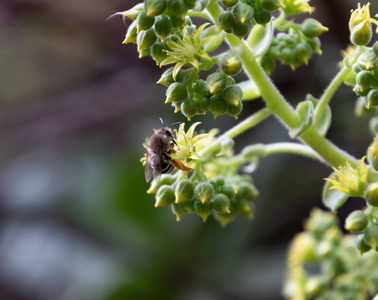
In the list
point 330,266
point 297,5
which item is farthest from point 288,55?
point 330,266

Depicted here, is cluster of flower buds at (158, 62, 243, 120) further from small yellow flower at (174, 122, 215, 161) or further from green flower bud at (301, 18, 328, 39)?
green flower bud at (301, 18, 328, 39)

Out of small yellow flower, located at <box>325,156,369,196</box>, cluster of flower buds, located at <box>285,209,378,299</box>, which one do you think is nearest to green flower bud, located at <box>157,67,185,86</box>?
small yellow flower, located at <box>325,156,369,196</box>

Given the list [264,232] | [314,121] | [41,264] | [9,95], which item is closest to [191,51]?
[314,121]

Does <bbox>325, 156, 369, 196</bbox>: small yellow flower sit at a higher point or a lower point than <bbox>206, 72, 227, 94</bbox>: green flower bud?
lower

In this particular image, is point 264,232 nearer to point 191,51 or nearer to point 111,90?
point 111,90

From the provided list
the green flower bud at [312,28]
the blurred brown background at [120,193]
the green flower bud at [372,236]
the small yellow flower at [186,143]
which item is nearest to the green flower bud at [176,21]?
the small yellow flower at [186,143]

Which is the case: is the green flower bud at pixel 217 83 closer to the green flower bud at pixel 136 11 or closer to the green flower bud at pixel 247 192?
the green flower bud at pixel 136 11
